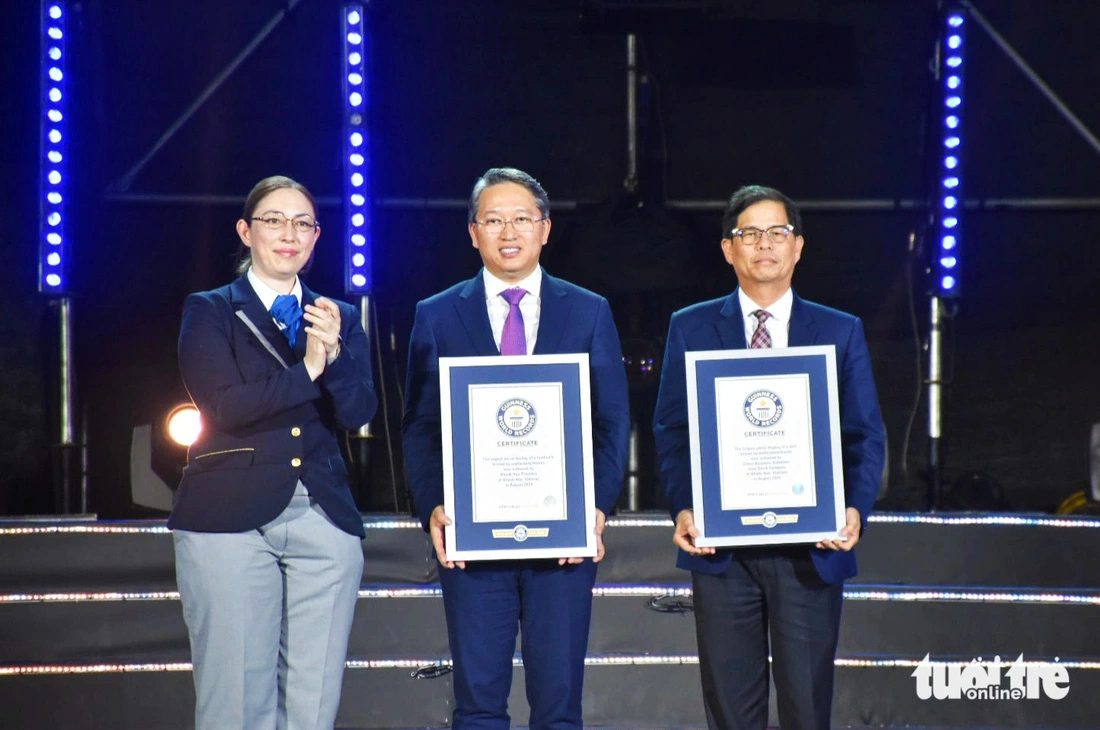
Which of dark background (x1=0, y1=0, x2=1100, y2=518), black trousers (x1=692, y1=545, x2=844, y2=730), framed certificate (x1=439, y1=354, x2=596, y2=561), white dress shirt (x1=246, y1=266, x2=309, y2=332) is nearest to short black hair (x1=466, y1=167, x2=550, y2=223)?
framed certificate (x1=439, y1=354, x2=596, y2=561)

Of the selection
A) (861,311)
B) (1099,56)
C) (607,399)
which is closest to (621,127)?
(861,311)

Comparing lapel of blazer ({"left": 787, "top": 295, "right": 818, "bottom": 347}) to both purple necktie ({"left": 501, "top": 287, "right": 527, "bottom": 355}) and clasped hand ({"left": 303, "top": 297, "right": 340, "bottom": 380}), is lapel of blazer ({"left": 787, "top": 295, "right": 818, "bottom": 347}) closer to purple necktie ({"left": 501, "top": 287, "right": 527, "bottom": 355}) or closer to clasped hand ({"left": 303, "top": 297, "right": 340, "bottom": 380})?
purple necktie ({"left": 501, "top": 287, "right": 527, "bottom": 355})

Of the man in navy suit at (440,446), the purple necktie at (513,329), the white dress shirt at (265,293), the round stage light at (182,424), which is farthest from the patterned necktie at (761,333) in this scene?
the round stage light at (182,424)

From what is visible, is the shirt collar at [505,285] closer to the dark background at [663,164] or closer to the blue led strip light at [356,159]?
the blue led strip light at [356,159]

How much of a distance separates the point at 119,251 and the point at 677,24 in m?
2.88

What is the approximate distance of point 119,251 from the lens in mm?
5688

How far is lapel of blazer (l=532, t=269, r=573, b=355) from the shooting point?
274 centimetres

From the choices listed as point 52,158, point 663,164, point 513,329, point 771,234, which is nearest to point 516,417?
point 513,329

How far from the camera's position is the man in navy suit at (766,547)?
2.73 m

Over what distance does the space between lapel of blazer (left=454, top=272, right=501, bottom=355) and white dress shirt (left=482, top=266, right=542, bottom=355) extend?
0.02m

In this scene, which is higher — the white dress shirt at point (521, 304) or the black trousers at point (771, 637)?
the white dress shirt at point (521, 304)

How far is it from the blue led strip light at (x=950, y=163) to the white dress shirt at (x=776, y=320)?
273cm

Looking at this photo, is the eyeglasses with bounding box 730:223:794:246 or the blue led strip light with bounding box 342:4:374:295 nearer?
the eyeglasses with bounding box 730:223:794:246

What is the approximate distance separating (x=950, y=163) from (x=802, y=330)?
2.91 meters
